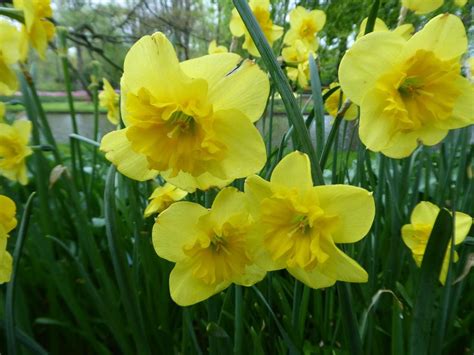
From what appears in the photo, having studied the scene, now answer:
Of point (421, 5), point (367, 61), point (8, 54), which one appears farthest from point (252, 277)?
point (8, 54)

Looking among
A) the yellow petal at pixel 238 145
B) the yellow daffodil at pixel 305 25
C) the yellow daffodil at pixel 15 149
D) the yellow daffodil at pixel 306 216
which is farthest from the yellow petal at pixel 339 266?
the yellow daffodil at pixel 305 25

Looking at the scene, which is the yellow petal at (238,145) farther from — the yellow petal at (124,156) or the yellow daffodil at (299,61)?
the yellow daffodil at (299,61)

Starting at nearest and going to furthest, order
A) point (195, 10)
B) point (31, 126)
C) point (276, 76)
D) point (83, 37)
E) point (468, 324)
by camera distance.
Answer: point (276, 76) → point (468, 324) → point (31, 126) → point (195, 10) → point (83, 37)

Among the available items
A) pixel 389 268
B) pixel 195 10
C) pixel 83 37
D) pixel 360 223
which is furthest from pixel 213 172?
pixel 83 37

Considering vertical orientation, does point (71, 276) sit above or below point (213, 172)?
below

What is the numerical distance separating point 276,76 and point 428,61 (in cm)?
18

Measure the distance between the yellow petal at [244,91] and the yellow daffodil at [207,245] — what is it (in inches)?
3.4

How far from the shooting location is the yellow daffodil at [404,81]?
0.45 m

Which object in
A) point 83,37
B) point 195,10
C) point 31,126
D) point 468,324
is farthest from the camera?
point 83,37

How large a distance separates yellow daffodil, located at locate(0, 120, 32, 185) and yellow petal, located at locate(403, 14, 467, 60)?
0.86m

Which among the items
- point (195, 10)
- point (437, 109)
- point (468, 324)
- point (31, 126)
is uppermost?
point (195, 10)

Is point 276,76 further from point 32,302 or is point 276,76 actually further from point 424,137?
point 32,302

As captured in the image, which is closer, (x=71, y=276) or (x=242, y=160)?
(x=242, y=160)

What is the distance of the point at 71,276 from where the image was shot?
114cm
